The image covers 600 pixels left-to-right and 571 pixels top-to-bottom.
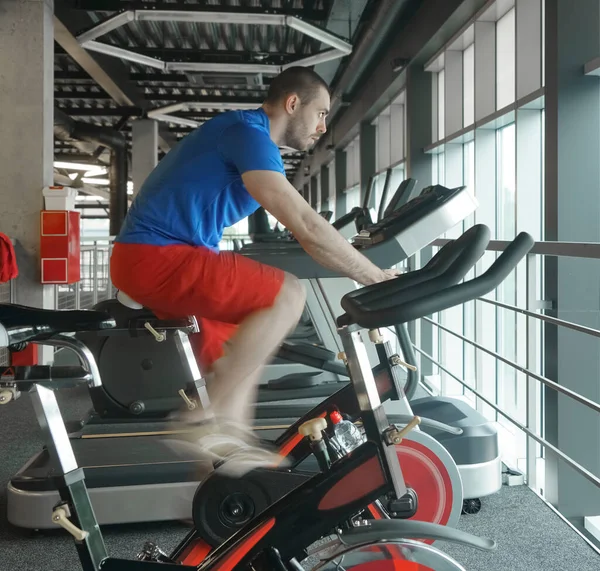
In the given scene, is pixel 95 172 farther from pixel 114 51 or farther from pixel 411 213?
pixel 411 213

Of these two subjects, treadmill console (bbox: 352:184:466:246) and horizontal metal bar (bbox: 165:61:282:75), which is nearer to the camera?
treadmill console (bbox: 352:184:466:246)

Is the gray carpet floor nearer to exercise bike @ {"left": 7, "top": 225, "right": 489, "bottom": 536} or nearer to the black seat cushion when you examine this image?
exercise bike @ {"left": 7, "top": 225, "right": 489, "bottom": 536}

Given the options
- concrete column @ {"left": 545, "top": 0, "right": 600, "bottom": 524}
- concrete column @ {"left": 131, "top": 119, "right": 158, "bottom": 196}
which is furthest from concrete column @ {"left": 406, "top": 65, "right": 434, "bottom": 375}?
concrete column @ {"left": 131, "top": 119, "right": 158, "bottom": 196}

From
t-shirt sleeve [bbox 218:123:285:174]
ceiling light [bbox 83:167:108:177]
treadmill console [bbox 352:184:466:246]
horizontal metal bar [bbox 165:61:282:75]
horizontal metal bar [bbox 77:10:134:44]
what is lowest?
treadmill console [bbox 352:184:466:246]

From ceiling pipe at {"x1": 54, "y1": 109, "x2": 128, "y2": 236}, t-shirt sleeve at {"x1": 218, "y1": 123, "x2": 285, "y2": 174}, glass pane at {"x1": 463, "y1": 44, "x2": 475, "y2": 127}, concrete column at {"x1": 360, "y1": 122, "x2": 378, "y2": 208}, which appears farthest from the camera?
ceiling pipe at {"x1": 54, "y1": 109, "x2": 128, "y2": 236}

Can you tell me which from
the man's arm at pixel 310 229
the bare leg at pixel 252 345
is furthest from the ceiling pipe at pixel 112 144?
the man's arm at pixel 310 229

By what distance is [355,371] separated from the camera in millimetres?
1123

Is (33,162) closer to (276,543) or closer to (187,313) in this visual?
(187,313)

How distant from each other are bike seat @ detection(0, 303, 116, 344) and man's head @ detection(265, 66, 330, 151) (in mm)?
1004

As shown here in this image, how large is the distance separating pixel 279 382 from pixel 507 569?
5.12 feet

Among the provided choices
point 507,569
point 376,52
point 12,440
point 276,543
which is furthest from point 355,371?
point 376,52

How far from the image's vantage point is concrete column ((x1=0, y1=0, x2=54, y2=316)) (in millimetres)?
5820

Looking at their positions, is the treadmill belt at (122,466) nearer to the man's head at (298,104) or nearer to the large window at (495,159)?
the man's head at (298,104)

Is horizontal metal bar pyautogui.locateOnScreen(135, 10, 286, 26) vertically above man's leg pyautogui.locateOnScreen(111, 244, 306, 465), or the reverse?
horizontal metal bar pyautogui.locateOnScreen(135, 10, 286, 26)
